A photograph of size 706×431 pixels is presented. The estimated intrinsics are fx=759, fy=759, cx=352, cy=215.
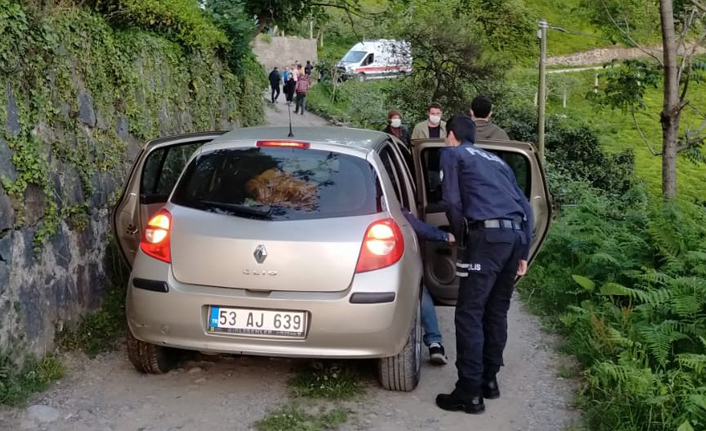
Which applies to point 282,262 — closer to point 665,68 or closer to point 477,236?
point 477,236

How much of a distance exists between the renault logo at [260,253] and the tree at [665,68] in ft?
19.2

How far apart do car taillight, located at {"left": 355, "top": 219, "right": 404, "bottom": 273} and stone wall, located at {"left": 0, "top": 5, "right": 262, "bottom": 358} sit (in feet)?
7.67

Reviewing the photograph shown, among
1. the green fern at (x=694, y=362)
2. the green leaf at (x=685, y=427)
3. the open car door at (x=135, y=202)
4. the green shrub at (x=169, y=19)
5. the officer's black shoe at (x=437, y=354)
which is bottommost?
the officer's black shoe at (x=437, y=354)

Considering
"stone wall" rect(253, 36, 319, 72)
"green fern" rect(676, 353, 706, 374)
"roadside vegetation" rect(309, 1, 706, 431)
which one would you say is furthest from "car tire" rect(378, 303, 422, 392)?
"stone wall" rect(253, 36, 319, 72)

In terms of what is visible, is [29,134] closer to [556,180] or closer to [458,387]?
[458,387]

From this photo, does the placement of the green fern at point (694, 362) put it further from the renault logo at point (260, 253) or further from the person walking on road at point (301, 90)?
the person walking on road at point (301, 90)

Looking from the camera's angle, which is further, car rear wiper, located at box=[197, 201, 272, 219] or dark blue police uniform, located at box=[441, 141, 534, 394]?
car rear wiper, located at box=[197, 201, 272, 219]

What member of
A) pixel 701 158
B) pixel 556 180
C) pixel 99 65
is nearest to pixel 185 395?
pixel 99 65

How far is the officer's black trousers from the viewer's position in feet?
15.2

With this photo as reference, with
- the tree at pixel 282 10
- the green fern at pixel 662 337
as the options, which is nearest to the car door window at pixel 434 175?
the green fern at pixel 662 337

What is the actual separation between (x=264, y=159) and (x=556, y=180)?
13.8m

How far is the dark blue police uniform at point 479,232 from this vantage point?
464 cm

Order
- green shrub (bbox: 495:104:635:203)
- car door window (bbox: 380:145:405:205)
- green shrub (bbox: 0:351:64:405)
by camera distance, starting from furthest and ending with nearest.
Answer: green shrub (bbox: 495:104:635:203) → car door window (bbox: 380:145:405:205) → green shrub (bbox: 0:351:64:405)

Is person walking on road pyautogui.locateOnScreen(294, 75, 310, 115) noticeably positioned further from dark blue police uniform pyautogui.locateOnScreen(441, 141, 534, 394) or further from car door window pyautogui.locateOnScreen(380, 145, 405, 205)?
dark blue police uniform pyautogui.locateOnScreen(441, 141, 534, 394)
